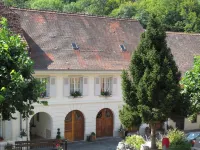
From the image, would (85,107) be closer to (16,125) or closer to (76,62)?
(76,62)

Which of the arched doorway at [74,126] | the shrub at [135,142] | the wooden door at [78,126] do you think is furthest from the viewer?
the wooden door at [78,126]

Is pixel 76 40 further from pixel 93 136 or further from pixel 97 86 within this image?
pixel 93 136

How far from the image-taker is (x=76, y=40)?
100ft

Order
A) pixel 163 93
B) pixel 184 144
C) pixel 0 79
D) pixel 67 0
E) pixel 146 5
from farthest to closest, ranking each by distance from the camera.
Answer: pixel 67 0 < pixel 146 5 < pixel 184 144 < pixel 163 93 < pixel 0 79

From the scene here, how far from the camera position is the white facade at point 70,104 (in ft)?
89.6

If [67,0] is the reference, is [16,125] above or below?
below

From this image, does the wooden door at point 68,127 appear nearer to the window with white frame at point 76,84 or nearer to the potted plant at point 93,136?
the potted plant at point 93,136

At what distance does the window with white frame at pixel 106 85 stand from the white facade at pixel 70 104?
0.31m

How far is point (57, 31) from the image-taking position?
99.9ft

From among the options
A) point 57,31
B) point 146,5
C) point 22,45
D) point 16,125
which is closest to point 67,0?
point 146,5

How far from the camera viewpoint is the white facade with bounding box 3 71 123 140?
2731 centimetres

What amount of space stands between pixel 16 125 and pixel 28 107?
11357 mm

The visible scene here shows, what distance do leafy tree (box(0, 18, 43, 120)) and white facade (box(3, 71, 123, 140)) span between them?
11.3 m

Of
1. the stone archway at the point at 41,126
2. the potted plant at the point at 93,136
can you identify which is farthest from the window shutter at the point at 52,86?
the potted plant at the point at 93,136
